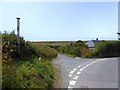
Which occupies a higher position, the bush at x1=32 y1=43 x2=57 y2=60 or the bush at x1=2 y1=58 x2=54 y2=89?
the bush at x1=32 y1=43 x2=57 y2=60

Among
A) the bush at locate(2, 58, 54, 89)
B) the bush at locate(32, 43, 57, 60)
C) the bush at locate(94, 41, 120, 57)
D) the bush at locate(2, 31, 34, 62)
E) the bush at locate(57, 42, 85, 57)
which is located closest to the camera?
the bush at locate(2, 58, 54, 89)

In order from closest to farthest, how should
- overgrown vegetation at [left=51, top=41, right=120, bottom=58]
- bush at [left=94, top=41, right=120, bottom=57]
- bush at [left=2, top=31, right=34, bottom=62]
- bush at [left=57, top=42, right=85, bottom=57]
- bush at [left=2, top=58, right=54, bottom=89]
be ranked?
bush at [left=2, top=58, right=54, bottom=89] → bush at [left=2, top=31, right=34, bottom=62] → overgrown vegetation at [left=51, top=41, right=120, bottom=58] → bush at [left=94, top=41, right=120, bottom=57] → bush at [left=57, top=42, right=85, bottom=57]

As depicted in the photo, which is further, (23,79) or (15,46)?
(15,46)

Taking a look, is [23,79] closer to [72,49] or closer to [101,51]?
[101,51]

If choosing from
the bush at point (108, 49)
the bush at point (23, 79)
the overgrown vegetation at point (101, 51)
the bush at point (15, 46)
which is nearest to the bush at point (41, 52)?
the bush at point (15, 46)

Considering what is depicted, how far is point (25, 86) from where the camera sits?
10.1 metres

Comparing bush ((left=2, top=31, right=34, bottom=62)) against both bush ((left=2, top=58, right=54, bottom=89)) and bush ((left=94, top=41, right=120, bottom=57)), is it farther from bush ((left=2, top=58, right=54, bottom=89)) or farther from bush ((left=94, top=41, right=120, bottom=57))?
bush ((left=94, top=41, right=120, bottom=57))

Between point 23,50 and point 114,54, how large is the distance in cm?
2843

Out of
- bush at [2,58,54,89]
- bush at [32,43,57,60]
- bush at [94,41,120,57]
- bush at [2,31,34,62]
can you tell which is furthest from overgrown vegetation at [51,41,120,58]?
bush at [2,58,54,89]

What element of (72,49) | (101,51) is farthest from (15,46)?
(72,49)

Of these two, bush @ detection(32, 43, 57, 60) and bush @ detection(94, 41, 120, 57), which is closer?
bush @ detection(32, 43, 57, 60)

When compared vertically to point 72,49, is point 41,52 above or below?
above

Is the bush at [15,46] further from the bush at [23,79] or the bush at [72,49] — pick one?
the bush at [72,49]

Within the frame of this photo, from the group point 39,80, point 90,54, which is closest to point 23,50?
point 39,80
